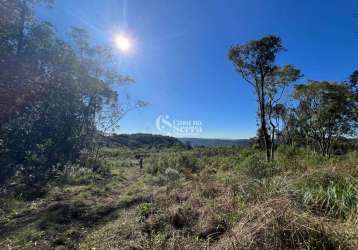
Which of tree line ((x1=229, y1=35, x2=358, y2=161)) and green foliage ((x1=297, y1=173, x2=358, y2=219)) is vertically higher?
tree line ((x1=229, y1=35, x2=358, y2=161))

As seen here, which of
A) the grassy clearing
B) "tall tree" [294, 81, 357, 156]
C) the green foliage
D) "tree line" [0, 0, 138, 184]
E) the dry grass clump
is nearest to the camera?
the dry grass clump

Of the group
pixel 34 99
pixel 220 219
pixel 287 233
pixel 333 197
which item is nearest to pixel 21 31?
pixel 34 99

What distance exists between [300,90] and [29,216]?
23.7 m

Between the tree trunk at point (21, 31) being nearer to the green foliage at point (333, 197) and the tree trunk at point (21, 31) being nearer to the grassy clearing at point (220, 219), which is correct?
the grassy clearing at point (220, 219)

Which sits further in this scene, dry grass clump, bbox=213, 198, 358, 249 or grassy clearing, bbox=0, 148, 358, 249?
grassy clearing, bbox=0, 148, 358, 249

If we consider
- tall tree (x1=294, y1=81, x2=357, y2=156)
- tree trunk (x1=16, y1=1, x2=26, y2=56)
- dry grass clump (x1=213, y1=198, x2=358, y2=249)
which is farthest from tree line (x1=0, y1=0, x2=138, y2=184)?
tall tree (x1=294, y1=81, x2=357, y2=156)

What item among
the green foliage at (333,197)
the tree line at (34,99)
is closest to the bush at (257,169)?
the green foliage at (333,197)

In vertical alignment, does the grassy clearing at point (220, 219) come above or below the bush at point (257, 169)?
below

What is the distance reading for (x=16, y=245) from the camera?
13.2 feet

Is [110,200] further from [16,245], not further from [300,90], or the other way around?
[300,90]

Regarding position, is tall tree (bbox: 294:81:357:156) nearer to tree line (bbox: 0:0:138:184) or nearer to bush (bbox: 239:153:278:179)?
bush (bbox: 239:153:278:179)

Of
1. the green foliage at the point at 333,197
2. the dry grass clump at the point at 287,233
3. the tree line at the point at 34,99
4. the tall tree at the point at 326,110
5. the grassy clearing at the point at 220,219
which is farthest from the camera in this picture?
the tall tree at the point at 326,110

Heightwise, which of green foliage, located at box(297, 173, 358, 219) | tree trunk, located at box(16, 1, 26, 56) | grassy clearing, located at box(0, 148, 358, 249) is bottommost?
grassy clearing, located at box(0, 148, 358, 249)

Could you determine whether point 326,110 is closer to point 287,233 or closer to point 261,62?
point 261,62
